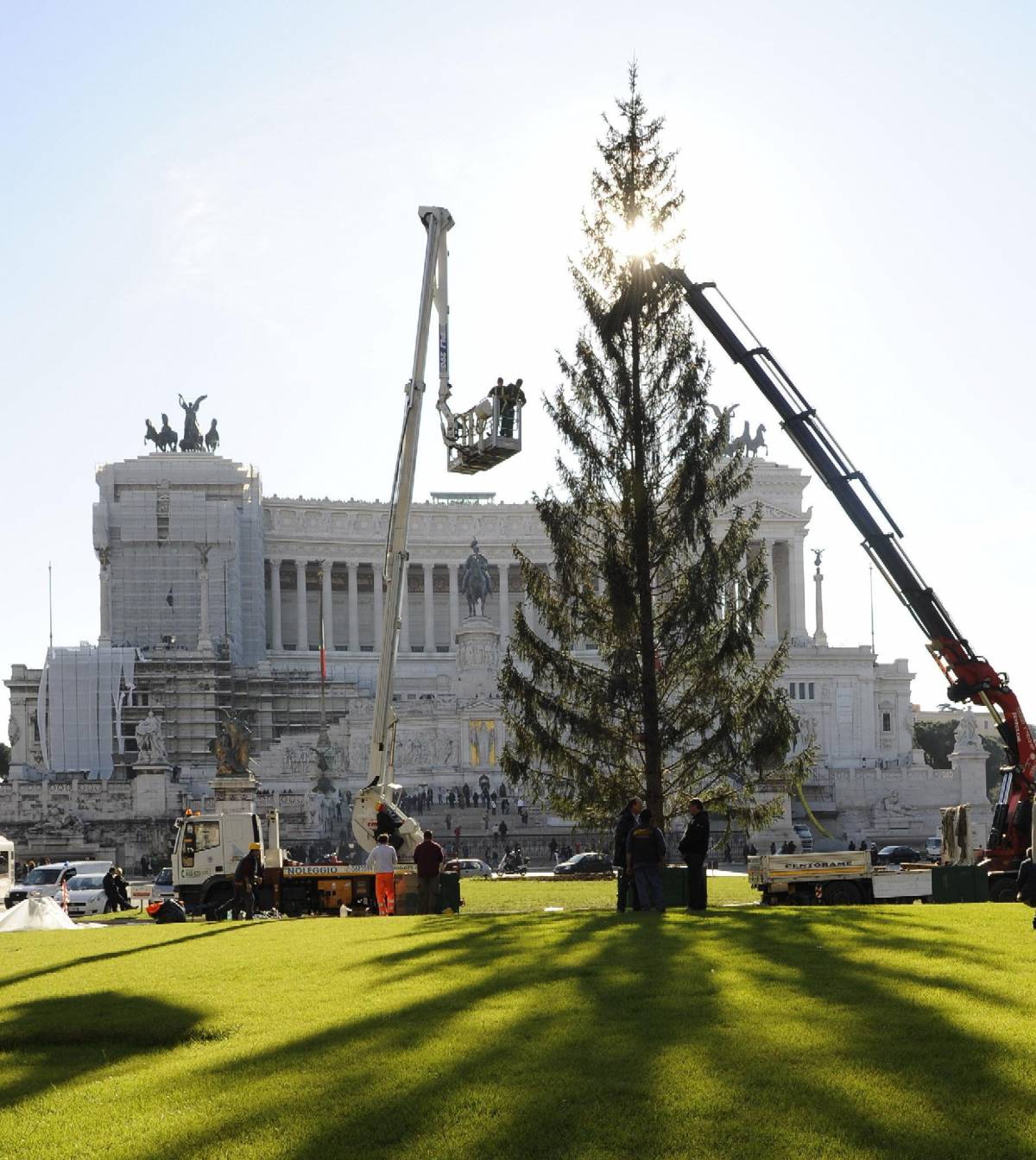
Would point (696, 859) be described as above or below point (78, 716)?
below

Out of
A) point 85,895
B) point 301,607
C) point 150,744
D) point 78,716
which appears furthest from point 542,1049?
point 301,607

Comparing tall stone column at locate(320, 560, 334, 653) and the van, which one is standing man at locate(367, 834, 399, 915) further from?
tall stone column at locate(320, 560, 334, 653)

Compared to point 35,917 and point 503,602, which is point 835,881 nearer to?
point 35,917

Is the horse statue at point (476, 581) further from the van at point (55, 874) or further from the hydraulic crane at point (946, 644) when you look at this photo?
the hydraulic crane at point (946, 644)

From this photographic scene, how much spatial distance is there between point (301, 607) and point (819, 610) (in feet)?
125

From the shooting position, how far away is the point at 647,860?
22.8m

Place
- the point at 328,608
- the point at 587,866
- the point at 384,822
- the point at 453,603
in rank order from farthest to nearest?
1. the point at 453,603
2. the point at 328,608
3. the point at 587,866
4. the point at 384,822

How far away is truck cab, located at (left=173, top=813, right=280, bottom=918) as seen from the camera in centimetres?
3500

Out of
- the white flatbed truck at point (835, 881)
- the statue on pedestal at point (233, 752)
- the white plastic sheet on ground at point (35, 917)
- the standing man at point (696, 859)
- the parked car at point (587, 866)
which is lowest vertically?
the parked car at point (587, 866)

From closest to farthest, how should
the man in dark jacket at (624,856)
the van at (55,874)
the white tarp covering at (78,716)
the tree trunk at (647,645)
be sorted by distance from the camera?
1. the man in dark jacket at (624,856)
2. the tree trunk at (647,645)
3. the van at (55,874)
4. the white tarp covering at (78,716)

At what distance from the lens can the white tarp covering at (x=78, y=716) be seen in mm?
100062

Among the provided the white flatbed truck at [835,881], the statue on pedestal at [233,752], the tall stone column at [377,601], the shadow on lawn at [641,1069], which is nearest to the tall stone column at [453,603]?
the tall stone column at [377,601]

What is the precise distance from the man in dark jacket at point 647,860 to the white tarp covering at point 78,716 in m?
80.8

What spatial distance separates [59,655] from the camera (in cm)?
10194
